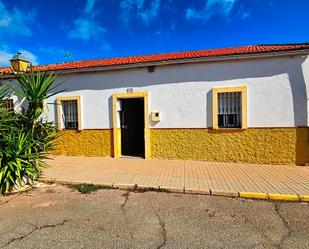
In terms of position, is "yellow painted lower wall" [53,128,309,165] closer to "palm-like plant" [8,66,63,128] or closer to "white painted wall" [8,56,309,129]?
"white painted wall" [8,56,309,129]

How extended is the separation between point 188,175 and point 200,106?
2868 millimetres

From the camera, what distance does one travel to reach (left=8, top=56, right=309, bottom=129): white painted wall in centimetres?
764

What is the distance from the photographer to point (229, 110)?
8.25m

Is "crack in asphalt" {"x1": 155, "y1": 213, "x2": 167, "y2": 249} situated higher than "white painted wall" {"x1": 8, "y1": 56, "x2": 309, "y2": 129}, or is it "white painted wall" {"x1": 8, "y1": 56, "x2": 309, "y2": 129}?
"white painted wall" {"x1": 8, "y1": 56, "x2": 309, "y2": 129}

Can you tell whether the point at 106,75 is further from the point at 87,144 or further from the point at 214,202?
the point at 214,202

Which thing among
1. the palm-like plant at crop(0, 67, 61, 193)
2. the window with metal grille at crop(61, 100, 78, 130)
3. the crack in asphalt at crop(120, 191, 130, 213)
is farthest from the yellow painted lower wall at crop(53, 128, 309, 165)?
the crack in asphalt at crop(120, 191, 130, 213)

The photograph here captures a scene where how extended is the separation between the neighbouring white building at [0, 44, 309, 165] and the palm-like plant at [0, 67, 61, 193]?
3.18 meters

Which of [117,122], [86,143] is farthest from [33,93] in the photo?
[86,143]

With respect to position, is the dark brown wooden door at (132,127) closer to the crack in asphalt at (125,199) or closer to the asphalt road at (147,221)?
the crack in asphalt at (125,199)

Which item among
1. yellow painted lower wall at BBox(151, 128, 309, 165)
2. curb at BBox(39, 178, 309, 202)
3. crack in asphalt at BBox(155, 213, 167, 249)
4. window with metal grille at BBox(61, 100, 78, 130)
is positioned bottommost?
crack in asphalt at BBox(155, 213, 167, 249)

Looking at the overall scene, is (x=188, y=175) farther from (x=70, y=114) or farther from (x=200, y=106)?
(x=70, y=114)

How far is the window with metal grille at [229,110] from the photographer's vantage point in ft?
26.8

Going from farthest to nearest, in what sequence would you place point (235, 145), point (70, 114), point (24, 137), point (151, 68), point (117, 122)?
1. point (70, 114)
2. point (117, 122)
3. point (151, 68)
4. point (235, 145)
5. point (24, 137)

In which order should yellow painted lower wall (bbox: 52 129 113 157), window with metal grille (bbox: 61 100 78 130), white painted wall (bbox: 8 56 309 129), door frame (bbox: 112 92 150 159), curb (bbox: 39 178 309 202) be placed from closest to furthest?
1. curb (bbox: 39 178 309 202)
2. white painted wall (bbox: 8 56 309 129)
3. door frame (bbox: 112 92 150 159)
4. yellow painted lower wall (bbox: 52 129 113 157)
5. window with metal grille (bbox: 61 100 78 130)
